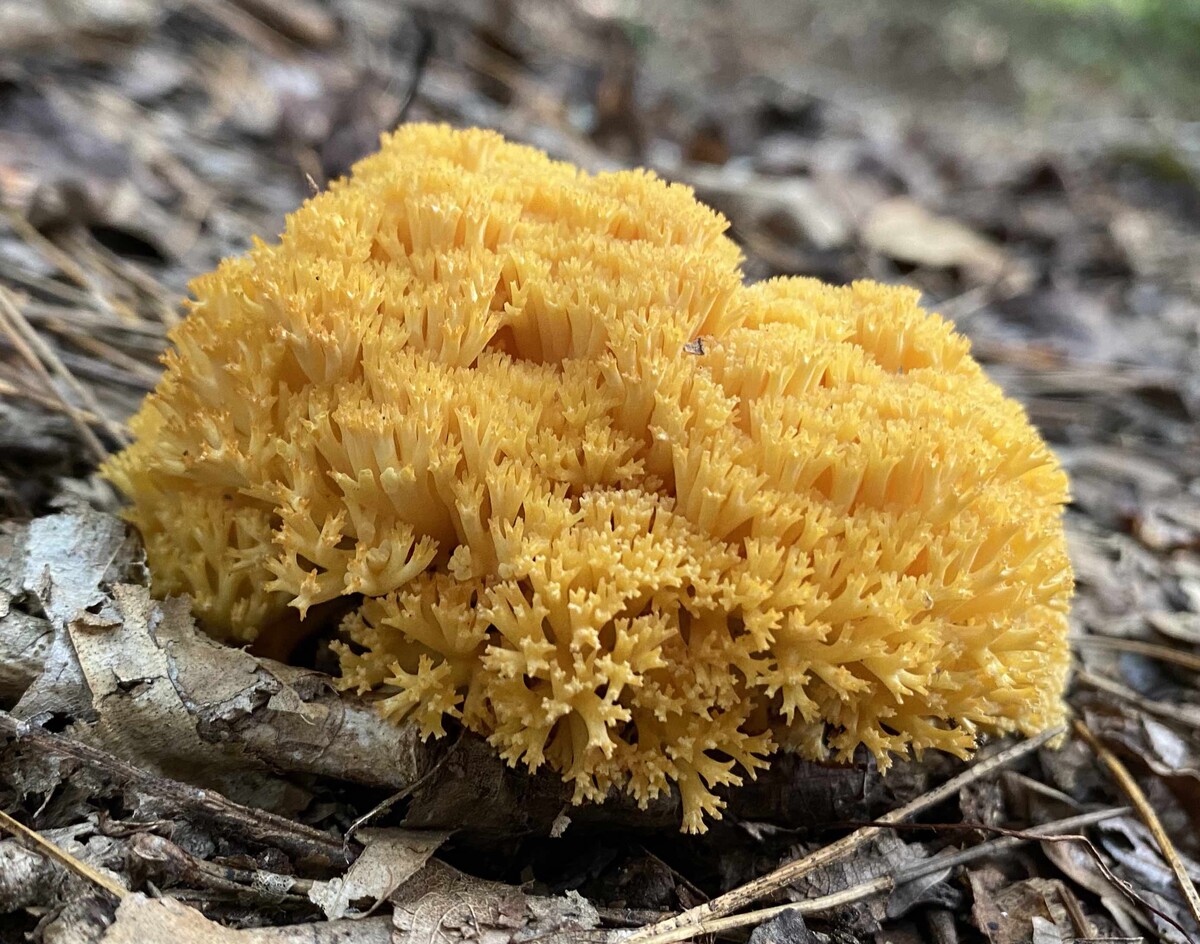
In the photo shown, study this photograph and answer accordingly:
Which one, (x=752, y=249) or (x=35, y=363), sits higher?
(x=752, y=249)

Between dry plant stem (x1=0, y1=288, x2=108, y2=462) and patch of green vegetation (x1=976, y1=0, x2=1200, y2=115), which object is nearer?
dry plant stem (x1=0, y1=288, x2=108, y2=462)

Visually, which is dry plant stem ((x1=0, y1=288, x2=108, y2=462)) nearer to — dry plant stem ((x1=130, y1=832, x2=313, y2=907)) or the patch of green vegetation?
dry plant stem ((x1=130, y1=832, x2=313, y2=907))

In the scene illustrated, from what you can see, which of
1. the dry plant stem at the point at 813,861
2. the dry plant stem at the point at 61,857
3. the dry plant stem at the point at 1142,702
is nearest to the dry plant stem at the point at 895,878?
the dry plant stem at the point at 813,861

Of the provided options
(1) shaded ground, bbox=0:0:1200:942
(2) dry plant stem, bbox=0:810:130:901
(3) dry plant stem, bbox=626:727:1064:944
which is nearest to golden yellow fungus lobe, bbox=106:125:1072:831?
(3) dry plant stem, bbox=626:727:1064:944

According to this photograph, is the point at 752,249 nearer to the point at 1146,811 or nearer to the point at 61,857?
the point at 1146,811

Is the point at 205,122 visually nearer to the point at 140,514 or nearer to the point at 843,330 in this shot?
the point at 140,514

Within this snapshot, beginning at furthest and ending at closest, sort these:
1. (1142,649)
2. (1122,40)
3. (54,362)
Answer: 1. (1122,40)
2. (1142,649)
3. (54,362)

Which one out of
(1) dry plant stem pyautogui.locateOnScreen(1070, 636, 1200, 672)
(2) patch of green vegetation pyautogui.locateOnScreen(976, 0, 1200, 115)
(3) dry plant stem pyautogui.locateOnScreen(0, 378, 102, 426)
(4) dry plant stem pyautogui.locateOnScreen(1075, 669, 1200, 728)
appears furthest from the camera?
(2) patch of green vegetation pyautogui.locateOnScreen(976, 0, 1200, 115)

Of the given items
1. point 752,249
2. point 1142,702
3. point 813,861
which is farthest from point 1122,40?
point 813,861
